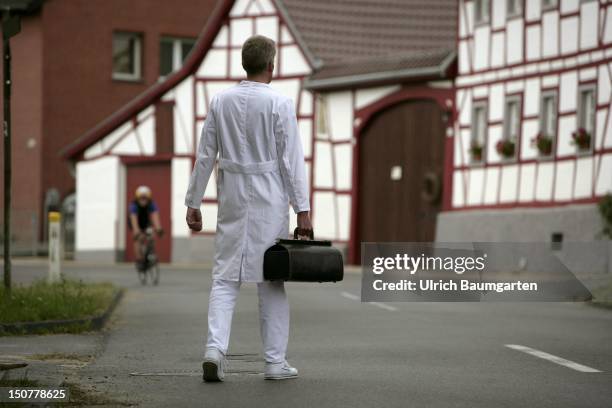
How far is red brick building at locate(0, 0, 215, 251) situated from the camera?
137 ft

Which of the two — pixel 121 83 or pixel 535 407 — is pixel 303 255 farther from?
pixel 121 83

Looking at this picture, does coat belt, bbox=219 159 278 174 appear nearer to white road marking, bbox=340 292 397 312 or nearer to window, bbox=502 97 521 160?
white road marking, bbox=340 292 397 312

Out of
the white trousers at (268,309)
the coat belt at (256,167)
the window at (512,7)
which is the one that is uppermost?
the window at (512,7)

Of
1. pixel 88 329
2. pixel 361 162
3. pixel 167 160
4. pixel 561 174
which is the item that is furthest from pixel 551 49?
pixel 88 329

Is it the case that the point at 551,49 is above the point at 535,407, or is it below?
above

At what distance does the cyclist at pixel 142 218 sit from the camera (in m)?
24.5

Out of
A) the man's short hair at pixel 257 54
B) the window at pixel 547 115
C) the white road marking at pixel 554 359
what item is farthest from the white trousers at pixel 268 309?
the window at pixel 547 115

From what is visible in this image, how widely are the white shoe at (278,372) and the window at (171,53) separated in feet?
123

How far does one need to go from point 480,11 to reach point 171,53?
55.9ft

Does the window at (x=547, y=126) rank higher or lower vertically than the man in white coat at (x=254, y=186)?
higher

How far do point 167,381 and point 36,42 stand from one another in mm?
34835

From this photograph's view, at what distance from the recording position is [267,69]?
8.42m

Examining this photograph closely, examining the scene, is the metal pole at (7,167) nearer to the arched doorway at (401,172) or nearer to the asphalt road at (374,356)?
the asphalt road at (374,356)

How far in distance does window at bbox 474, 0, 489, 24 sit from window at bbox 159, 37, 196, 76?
16703 mm
